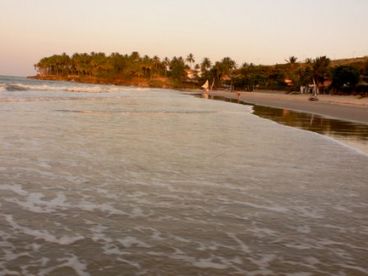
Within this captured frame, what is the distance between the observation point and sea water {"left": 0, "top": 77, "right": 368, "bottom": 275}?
4.85 metres

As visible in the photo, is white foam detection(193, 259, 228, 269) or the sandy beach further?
the sandy beach

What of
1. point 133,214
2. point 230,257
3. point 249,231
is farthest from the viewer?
point 133,214

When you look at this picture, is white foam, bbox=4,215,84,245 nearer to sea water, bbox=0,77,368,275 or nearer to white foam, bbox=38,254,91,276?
sea water, bbox=0,77,368,275

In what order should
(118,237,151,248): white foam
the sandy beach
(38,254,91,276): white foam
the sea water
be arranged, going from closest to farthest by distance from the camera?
(38,254,91,276): white foam, the sea water, (118,237,151,248): white foam, the sandy beach

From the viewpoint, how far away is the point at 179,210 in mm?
6785

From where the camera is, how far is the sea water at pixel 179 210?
4.85 metres

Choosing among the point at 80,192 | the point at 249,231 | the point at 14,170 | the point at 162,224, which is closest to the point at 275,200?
the point at 249,231

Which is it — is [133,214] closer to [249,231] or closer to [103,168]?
[249,231]

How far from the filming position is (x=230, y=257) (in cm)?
503

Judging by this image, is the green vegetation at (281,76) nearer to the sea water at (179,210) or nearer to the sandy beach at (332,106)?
the sandy beach at (332,106)

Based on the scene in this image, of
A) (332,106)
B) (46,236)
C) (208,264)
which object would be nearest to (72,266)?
(46,236)

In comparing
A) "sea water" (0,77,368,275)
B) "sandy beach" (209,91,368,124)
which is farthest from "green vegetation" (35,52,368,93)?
"sea water" (0,77,368,275)

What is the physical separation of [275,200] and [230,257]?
109 inches

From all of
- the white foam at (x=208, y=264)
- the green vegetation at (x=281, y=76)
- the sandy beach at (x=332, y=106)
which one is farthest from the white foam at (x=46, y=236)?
the green vegetation at (x=281, y=76)
